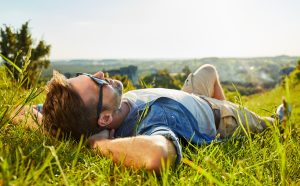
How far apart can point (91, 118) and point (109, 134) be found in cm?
25

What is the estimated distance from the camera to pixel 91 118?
10.6 feet

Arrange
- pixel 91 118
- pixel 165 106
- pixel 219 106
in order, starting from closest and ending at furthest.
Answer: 1. pixel 91 118
2. pixel 165 106
3. pixel 219 106

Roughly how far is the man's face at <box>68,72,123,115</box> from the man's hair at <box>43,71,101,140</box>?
0.05m

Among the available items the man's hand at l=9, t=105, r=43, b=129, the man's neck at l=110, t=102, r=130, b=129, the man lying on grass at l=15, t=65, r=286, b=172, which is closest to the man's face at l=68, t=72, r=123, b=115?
the man lying on grass at l=15, t=65, r=286, b=172

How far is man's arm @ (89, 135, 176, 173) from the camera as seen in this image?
2393 mm

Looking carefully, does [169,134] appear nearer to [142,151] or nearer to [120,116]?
[142,151]

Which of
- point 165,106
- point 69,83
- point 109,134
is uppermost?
point 69,83

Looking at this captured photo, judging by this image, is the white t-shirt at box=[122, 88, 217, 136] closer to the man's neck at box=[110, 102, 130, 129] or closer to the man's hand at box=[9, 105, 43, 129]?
the man's neck at box=[110, 102, 130, 129]

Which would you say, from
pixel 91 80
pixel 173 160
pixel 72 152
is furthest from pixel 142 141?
pixel 91 80

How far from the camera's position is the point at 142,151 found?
2500mm

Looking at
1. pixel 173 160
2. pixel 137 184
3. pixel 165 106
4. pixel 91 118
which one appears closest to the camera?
pixel 137 184

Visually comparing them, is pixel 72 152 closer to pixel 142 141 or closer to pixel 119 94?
pixel 142 141

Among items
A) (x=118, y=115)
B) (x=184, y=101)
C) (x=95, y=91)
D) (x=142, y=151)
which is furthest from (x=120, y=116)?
(x=142, y=151)

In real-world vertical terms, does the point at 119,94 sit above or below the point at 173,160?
above
